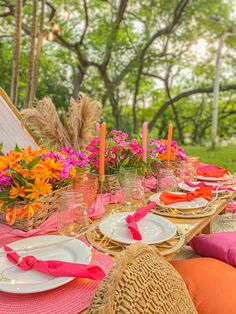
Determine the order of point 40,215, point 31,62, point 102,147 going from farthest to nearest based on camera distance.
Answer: point 31,62, point 102,147, point 40,215

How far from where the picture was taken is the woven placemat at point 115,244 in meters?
0.80

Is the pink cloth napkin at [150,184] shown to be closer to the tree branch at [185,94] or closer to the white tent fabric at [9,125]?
the white tent fabric at [9,125]

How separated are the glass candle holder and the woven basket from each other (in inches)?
17.9

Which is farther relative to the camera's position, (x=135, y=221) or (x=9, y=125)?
(x=9, y=125)

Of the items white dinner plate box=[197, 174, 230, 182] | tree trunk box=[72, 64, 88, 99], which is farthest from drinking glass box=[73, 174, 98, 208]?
tree trunk box=[72, 64, 88, 99]

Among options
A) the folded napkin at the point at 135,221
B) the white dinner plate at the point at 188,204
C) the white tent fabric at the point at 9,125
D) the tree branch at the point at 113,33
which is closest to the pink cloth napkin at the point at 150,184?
the white dinner plate at the point at 188,204

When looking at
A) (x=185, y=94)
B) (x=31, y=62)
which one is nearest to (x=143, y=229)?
(x=31, y=62)

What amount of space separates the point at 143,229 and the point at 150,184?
1.87 ft

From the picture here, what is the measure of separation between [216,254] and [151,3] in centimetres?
543

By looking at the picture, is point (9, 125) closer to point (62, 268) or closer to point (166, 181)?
point (166, 181)

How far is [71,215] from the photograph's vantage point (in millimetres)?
856

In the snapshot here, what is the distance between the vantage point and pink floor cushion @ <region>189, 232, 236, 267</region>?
3.85 feet

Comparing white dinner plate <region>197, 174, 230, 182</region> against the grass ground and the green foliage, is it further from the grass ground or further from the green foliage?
the green foliage

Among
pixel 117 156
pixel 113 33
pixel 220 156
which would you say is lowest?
pixel 220 156
